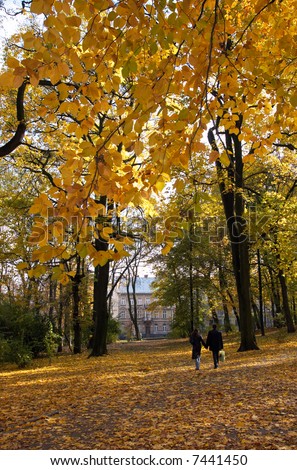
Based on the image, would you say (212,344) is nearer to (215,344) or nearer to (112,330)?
(215,344)

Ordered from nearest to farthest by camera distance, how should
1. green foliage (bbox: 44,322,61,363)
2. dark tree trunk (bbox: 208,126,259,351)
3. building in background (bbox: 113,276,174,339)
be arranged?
dark tree trunk (bbox: 208,126,259,351), green foliage (bbox: 44,322,61,363), building in background (bbox: 113,276,174,339)

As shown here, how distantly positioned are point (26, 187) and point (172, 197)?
25.4ft

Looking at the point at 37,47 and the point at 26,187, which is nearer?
the point at 37,47

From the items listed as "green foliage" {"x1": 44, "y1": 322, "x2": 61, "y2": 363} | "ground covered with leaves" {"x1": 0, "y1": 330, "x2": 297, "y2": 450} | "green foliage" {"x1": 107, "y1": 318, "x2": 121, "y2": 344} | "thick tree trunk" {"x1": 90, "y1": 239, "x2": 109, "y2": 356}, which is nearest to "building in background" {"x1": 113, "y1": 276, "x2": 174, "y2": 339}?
"green foliage" {"x1": 107, "y1": 318, "x2": 121, "y2": 344}

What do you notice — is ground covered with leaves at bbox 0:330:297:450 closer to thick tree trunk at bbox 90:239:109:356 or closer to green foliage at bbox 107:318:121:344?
thick tree trunk at bbox 90:239:109:356

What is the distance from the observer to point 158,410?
746cm

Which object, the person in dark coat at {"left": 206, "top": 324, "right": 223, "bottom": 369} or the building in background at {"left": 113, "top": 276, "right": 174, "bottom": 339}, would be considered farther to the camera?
the building in background at {"left": 113, "top": 276, "right": 174, "bottom": 339}

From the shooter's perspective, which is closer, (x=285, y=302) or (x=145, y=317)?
(x=285, y=302)

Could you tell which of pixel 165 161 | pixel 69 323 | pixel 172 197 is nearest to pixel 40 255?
pixel 165 161

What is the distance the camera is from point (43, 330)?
67.8 ft

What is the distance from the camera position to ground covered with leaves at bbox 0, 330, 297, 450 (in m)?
5.45

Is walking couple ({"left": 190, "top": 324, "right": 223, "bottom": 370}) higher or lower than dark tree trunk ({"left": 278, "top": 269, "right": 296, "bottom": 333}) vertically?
lower

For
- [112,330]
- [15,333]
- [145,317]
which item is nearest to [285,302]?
[15,333]

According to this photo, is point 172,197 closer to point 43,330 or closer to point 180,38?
point 43,330
